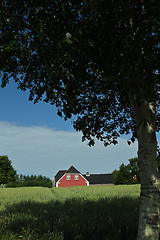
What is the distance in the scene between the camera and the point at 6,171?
65.2 metres

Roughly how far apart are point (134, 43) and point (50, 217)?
8484 millimetres

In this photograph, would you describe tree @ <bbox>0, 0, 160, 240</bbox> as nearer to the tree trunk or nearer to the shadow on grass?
the tree trunk

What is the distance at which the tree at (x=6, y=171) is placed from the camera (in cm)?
6277

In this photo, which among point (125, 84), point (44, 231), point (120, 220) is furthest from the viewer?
point (120, 220)

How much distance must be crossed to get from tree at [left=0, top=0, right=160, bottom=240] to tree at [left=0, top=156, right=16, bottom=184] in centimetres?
6151

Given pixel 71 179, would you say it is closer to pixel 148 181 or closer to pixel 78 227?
pixel 78 227

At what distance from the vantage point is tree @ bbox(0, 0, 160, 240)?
5062 mm

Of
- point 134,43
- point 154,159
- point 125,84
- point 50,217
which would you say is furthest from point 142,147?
point 50,217

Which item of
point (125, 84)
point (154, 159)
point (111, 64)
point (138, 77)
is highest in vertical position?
point (111, 64)

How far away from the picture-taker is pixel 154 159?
627cm

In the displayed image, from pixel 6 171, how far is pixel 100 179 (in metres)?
32.1

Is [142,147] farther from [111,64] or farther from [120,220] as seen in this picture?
[120,220]

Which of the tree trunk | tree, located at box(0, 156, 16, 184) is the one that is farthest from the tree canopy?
tree, located at box(0, 156, 16, 184)

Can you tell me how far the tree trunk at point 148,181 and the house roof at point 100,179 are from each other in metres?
70.7
